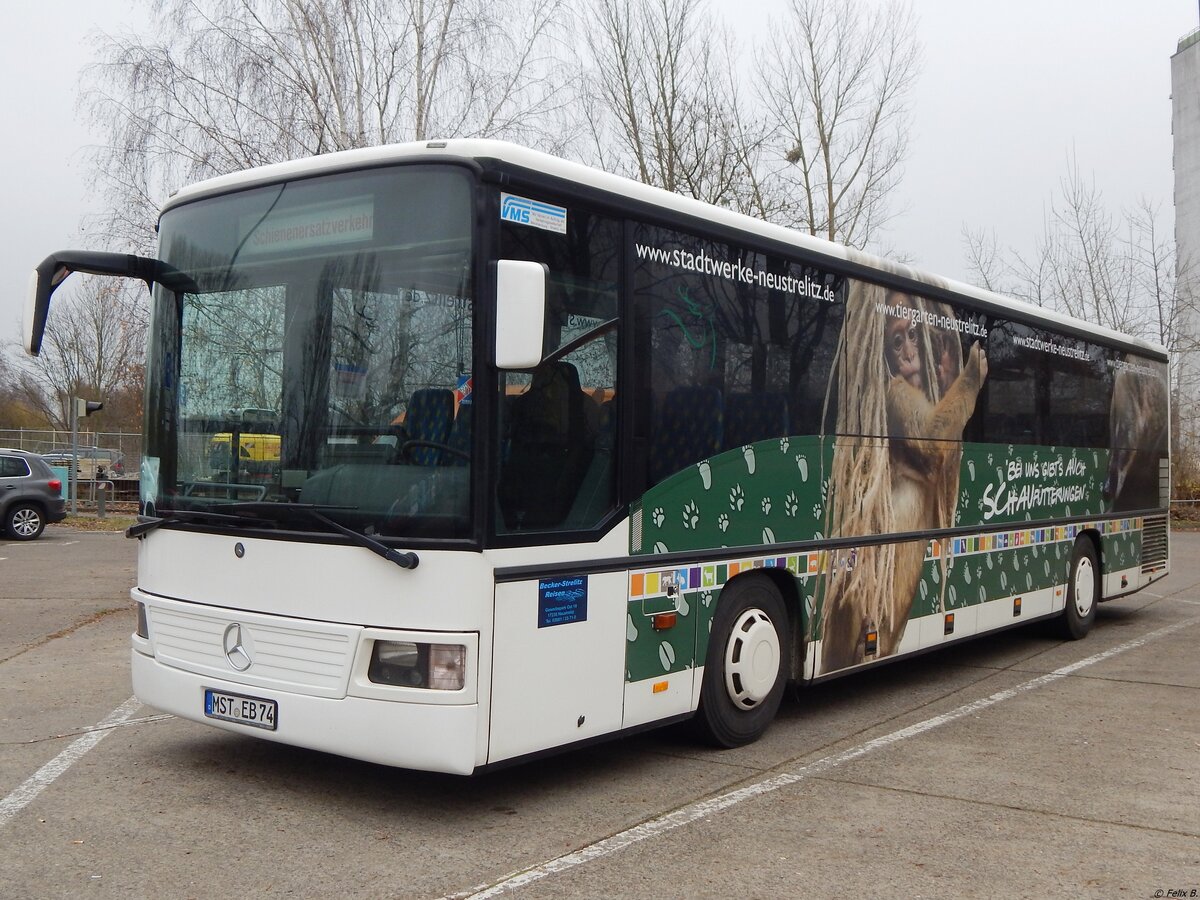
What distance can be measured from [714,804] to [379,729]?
167cm

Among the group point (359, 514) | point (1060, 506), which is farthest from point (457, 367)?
point (1060, 506)

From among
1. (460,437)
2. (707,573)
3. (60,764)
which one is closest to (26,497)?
(60,764)

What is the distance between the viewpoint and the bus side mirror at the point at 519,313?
15.9 ft

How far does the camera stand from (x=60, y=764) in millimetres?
6270

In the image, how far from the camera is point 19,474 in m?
23.0

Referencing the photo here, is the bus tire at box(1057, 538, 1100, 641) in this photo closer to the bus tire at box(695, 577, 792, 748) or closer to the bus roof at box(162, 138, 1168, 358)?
the bus roof at box(162, 138, 1168, 358)

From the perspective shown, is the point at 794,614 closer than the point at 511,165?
No

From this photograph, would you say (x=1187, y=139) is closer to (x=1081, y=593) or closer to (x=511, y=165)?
(x=1081, y=593)

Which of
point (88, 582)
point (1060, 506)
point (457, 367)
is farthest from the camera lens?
point (88, 582)

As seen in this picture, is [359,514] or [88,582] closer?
[359,514]

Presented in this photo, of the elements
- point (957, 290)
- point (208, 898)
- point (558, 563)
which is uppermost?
point (957, 290)

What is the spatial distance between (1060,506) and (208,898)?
8.75m

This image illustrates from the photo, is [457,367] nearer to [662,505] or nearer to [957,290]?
[662,505]

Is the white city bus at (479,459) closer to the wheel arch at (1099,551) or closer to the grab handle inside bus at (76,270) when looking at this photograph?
the grab handle inside bus at (76,270)
